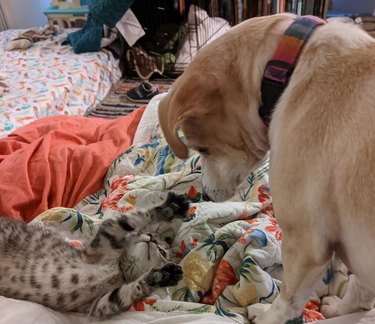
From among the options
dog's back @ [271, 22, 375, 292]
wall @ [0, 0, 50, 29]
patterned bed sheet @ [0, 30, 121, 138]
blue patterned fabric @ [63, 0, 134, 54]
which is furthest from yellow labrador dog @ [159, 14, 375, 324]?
wall @ [0, 0, 50, 29]

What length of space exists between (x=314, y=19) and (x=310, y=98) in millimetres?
202

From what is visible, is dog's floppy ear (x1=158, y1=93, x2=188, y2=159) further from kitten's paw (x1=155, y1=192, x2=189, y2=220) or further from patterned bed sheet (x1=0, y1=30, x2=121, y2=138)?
patterned bed sheet (x1=0, y1=30, x2=121, y2=138)

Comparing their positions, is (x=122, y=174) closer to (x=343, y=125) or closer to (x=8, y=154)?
(x=8, y=154)

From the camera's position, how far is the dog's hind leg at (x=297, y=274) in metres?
0.85

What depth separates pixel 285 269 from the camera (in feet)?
3.00

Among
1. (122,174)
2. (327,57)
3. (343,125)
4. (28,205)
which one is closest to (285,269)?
(343,125)

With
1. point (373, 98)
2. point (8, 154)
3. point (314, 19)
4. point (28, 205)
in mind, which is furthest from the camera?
point (8, 154)

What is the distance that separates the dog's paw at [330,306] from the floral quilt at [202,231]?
0.08 ft

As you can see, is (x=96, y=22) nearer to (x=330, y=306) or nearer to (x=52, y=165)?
(x=52, y=165)

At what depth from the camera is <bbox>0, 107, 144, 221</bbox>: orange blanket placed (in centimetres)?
160

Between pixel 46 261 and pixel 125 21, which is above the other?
pixel 125 21

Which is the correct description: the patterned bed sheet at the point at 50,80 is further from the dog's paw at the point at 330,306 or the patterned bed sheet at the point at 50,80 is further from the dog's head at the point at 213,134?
the dog's paw at the point at 330,306

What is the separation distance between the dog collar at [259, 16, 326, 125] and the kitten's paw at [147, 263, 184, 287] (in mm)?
597

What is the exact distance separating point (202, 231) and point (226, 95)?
0.57 metres
